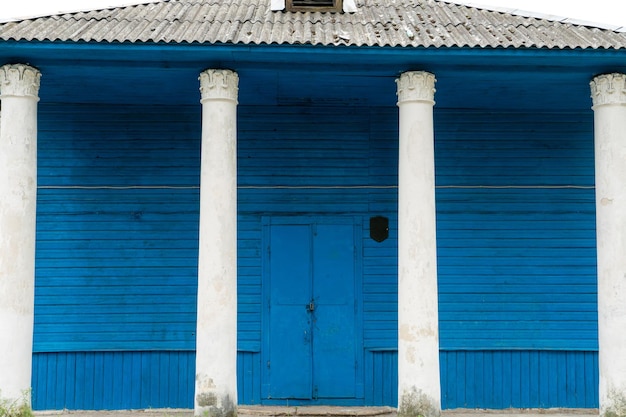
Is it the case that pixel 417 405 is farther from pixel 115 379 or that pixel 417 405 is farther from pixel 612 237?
pixel 115 379

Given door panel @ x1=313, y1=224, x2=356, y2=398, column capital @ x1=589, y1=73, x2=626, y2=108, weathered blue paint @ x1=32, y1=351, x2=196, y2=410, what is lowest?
weathered blue paint @ x1=32, y1=351, x2=196, y2=410

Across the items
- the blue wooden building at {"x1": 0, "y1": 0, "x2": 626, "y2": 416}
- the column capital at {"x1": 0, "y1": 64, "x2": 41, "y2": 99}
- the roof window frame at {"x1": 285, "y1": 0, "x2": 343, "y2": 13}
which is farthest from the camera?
the blue wooden building at {"x1": 0, "y1": 0, "x2": 626, "y2": 416}

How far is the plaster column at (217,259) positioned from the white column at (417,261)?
180cm

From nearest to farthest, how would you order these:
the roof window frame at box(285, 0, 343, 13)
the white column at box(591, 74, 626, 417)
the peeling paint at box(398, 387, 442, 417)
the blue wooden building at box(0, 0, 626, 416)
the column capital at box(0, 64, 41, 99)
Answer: the peeling paint at box(398, 387, 442, 417)
the white column at box(591, 74, 626, 417)
the column capital at box(0, 64, 41, 99)
the roof window frame at box(285, 0, 343, 13)
the blue wooden building at box(0, 0, 626, 416)

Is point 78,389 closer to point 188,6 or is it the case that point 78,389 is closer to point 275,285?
point 275,285

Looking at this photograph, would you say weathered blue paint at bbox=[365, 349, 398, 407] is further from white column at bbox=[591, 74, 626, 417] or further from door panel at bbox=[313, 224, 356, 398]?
white column at bbox=[591, 74, 626, 417]

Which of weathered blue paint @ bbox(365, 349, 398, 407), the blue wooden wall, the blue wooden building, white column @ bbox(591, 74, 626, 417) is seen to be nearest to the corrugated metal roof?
the blue wooden building

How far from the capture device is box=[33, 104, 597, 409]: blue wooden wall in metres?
9.10

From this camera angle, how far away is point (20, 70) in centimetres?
718

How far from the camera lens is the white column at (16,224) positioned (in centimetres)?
697

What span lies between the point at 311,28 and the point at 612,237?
13.2ft

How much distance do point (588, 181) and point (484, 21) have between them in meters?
2.91

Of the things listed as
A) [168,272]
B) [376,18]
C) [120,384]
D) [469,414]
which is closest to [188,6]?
[376,18]

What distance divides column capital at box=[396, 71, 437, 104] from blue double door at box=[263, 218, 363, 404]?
254 centimetres
